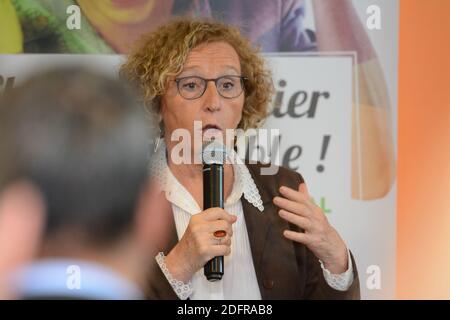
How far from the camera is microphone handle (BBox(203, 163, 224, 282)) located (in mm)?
2928

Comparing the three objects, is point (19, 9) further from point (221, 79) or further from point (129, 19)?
point (221, 79)

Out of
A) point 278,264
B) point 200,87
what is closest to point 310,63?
point 200,87

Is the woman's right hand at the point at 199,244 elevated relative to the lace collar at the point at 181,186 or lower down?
lower down

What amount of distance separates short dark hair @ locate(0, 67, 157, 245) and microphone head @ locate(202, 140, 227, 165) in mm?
287

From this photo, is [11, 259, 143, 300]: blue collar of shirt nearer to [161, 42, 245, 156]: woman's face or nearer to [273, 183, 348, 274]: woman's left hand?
[161, 42, 245, 156]: woman's face

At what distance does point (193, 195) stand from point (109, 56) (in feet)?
2.07

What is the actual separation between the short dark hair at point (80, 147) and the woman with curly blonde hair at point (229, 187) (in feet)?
0.30

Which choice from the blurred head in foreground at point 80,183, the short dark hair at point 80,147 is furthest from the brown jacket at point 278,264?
the short dark hair at point 80,147

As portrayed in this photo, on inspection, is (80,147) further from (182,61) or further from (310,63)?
(310,63)

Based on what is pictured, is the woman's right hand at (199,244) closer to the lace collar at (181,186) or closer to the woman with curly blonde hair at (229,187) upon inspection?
the woman with curly blonde hair at (229,187)

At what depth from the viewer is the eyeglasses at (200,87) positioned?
126 inches

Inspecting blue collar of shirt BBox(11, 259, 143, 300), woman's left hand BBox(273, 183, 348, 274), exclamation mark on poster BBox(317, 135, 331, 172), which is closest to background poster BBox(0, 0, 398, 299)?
exclamation mark on poster BBox(317, 135, 331, 172)

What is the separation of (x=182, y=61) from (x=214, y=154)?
43cm
